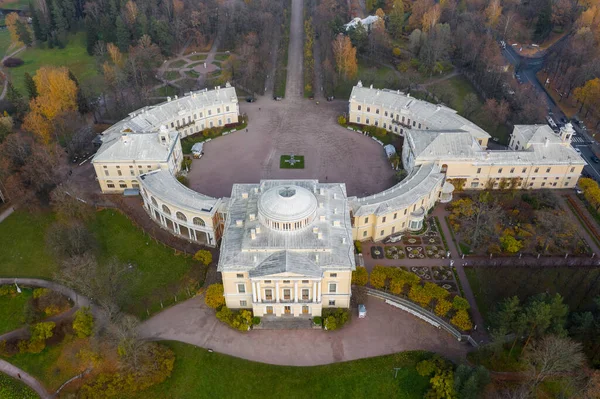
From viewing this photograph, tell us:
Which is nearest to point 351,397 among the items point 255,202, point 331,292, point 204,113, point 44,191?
point 331,292

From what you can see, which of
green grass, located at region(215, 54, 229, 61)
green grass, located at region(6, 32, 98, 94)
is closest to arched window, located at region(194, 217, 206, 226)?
green grass, located at region(6, 32, 98, 94)

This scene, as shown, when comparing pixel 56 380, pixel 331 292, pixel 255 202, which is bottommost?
pixel 56 380

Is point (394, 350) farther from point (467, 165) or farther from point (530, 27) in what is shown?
point (530, 27)

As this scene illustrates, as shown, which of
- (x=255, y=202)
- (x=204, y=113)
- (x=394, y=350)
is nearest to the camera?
(x=394, y=350)

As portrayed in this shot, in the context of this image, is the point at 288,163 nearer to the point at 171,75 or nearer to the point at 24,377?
the point at 24,377

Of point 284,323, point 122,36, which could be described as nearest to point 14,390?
point 284,323

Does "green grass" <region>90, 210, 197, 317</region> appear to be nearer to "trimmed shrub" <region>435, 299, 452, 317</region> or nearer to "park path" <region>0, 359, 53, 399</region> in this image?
"park path" <region>0, 359, 53, 399</region>
